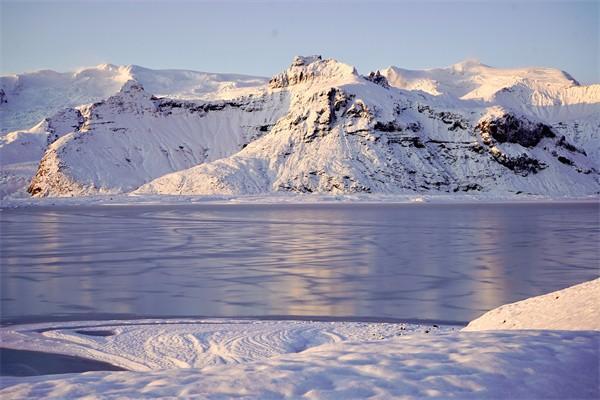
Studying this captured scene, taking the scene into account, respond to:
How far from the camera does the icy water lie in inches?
566

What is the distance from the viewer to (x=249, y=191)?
356 ft

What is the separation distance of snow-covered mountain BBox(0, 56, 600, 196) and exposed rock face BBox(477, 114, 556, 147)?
183 mm

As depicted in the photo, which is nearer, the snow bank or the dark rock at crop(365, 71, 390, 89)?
the snow bank

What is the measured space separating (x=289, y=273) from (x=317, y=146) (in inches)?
4016

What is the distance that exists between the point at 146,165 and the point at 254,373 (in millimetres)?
133762

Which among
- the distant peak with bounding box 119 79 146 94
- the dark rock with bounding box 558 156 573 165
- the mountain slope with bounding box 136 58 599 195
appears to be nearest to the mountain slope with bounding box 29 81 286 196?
the distant peak with bounding box 119 79 146 94

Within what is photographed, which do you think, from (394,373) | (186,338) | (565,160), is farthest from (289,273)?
(565,160)

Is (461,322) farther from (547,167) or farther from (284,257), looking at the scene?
(547,167)

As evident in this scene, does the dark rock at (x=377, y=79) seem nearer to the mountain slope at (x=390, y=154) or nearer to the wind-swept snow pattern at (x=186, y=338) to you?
the mountain slope at (x=390, y=154)

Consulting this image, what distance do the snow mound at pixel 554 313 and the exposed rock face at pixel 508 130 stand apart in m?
116

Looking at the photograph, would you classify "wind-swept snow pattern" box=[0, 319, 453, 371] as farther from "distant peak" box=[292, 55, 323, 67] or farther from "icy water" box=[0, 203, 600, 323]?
"distant peak" box=[292, 55, 323, 67]

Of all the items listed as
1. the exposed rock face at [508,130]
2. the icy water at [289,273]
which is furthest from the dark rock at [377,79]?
the icy water at [289,273]

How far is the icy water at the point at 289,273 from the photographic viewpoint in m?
14.4

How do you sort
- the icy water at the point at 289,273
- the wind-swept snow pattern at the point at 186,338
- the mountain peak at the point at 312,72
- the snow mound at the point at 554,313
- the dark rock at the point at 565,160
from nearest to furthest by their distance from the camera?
1. the snow mound at the point at 554,313
2. the wind-swept snow pattern at the point at 186,338
3. the icy water at the point at 289,273
4. the dark rock at the point at 565,160
5. the mountain peak at the point at 312,72
